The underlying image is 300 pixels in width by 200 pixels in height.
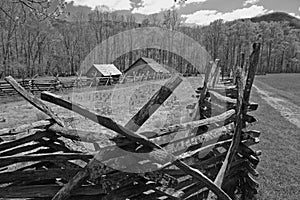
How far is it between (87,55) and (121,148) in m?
61.8

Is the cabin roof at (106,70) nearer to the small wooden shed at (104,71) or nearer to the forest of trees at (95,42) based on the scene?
the small wooden shed at (104,71)

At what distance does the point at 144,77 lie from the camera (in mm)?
35031

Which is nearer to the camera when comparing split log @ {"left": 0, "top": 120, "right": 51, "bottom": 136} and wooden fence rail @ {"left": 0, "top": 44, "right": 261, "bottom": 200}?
wooden fence rail @ {"left": 0, "top": 44, "right": 261, "bottom": 200}

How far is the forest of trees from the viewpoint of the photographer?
46500 millimetres

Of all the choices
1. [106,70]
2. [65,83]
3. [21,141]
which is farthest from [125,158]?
[106,70]

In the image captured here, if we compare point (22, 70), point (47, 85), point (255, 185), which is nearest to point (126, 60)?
point (22, 70)

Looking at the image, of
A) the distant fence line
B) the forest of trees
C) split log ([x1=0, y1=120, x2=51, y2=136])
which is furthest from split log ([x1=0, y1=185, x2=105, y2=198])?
the forest of trees

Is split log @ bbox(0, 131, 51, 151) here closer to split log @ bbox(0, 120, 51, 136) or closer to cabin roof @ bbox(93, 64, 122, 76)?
split log @ bbox(0, 120, 51, 136)

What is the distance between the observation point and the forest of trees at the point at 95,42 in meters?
46.5

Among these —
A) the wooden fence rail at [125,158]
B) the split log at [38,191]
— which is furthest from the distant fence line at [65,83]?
the split log at [38,191]

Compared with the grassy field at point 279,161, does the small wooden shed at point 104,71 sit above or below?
above

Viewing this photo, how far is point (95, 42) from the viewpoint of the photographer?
2512 inches

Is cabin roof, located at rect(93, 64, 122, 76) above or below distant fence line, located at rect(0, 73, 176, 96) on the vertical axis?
above

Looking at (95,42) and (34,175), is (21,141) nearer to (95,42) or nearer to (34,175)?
(34,175)
